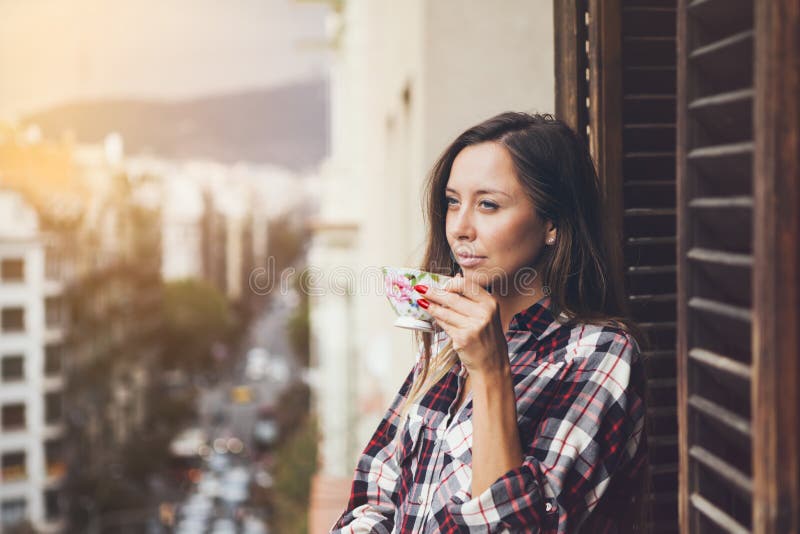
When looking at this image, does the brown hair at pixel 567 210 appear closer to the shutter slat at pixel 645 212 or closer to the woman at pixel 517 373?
the woman at pixel 517 373

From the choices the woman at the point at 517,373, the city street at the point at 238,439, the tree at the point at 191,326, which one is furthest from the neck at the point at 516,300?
the tree at the point at 191,326

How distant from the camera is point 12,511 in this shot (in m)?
25.7

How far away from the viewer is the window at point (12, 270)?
26.8m

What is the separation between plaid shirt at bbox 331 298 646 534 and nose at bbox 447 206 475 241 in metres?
0.15

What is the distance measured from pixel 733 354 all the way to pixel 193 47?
163 feet

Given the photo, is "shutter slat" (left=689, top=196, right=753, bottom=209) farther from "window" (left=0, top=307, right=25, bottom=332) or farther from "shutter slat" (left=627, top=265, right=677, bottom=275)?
"window" (left=0, top=307, right=25, bottom=332)

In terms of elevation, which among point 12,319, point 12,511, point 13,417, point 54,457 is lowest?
point 12,511

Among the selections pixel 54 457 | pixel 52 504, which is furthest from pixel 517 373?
pixel 52 504

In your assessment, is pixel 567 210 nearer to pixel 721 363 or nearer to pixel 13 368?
pixel 721 363

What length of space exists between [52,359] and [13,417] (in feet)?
7.47

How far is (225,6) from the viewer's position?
47.0 metres

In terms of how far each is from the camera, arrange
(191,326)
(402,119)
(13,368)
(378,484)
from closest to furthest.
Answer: (378,484) < (402,119) < (13,368) < (191,326)

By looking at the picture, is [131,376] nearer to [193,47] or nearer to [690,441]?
[193,47]

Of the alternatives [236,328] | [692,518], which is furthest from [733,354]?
[236,328]
